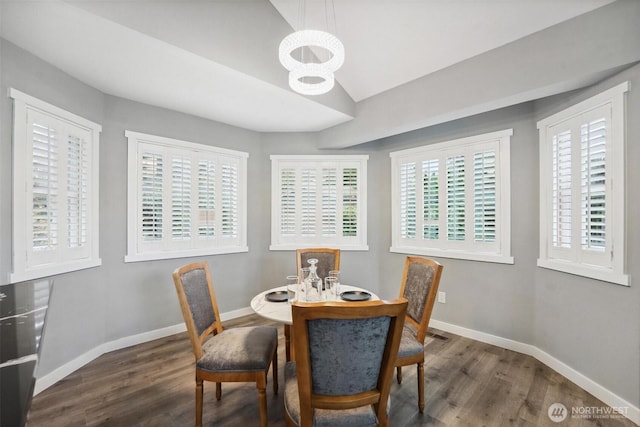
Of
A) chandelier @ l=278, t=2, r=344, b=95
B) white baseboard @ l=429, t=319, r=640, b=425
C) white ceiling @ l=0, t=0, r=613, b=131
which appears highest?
white ceiling @ l=0, t=0, r=613, b=131

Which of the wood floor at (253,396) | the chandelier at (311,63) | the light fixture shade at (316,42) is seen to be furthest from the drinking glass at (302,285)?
the light fixture shade at (316,42)

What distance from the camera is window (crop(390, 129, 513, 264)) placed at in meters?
3.03

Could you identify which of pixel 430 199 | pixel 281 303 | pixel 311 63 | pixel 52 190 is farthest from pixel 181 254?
pixel 430 199

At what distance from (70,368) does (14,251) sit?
1.18 meters

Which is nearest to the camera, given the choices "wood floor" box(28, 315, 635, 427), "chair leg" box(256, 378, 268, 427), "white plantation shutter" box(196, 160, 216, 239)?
"chair leg" box(256, 378, 268, 427)

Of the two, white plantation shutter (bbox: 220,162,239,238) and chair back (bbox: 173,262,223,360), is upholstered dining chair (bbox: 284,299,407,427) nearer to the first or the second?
chair back (bbox: 173,262,223,360)

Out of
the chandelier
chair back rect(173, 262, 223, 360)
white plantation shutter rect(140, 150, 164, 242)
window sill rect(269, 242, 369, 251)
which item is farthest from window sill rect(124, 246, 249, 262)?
the chandelier

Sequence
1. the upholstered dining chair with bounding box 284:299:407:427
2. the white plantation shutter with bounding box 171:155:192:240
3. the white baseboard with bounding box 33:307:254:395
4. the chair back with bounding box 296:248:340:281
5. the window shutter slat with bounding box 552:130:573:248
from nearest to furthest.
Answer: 1. the upholstered dining chair with bounding box 284:299:407:427
2. the white baseboard with bounding box 33:307:254:395
3. the window shutter slat with bounding box 552:130:573:248
4. the chair back with bounding box 296:248:340:281
5. the white plantation shutter with bounding box 171:155:192:240

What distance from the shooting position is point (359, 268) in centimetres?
404

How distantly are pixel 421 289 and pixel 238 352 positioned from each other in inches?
56.1

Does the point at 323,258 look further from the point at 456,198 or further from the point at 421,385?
the point at 456,198

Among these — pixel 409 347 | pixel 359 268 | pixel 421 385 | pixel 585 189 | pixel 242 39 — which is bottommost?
pixel 421 385

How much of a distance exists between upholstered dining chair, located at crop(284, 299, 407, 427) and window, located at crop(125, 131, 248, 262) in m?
2.64

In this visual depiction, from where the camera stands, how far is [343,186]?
13.4 feet
